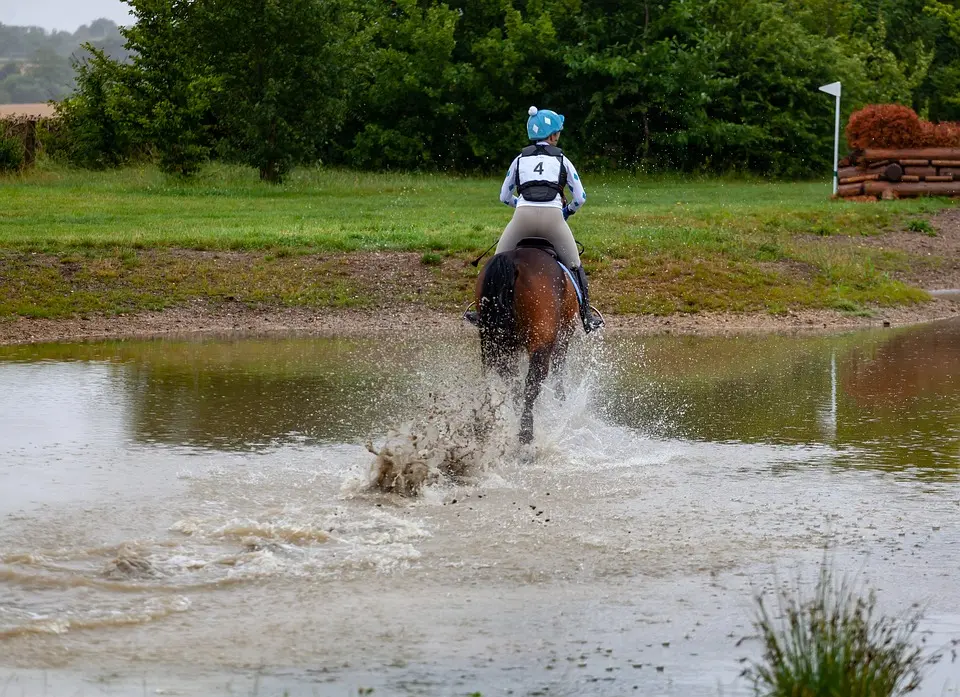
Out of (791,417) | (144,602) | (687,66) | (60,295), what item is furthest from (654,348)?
(687,66)

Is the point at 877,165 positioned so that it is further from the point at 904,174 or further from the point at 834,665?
the point at 834,665

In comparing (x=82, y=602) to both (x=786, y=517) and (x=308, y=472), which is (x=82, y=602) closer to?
(x=308, y=472)

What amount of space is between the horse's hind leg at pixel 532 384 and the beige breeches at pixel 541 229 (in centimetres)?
84

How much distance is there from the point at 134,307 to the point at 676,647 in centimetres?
1271

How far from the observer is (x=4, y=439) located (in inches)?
437

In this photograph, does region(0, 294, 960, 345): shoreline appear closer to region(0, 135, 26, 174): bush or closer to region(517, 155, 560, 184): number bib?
region(517, 155, 560, 184): number bib

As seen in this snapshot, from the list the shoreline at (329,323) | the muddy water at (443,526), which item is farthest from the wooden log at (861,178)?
the muddy water at (443,526)

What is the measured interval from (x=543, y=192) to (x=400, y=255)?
8.93 metres

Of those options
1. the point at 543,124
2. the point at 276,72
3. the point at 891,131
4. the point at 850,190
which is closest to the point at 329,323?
the point at 543,124

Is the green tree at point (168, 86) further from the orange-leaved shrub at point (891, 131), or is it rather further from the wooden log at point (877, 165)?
the wooden log at point (877, 165)

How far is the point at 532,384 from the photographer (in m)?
10.9

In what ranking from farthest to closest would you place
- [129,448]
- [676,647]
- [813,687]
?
[129,448] → [676,647] → [813,687]

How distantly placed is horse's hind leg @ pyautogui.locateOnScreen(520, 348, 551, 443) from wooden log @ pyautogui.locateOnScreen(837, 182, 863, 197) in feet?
64.3

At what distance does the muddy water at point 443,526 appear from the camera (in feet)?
20.0
